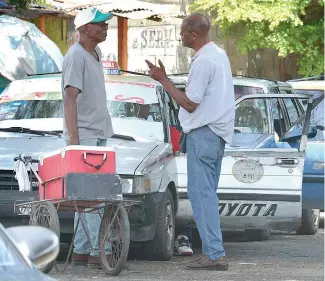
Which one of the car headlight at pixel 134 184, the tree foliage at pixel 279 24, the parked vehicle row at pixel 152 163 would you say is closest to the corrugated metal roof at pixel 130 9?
the tree foliage at pixel 279 24

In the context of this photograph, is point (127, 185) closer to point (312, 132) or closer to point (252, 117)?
point (252, 117)

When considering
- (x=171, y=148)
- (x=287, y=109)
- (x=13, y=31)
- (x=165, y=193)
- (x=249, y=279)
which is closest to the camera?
(x=249, y=279)

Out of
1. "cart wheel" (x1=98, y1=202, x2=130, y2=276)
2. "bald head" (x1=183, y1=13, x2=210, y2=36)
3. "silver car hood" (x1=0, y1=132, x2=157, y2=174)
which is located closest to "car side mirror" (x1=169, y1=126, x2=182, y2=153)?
"silver car hood" (x1=0, y1=132, x2=157, y2=174)

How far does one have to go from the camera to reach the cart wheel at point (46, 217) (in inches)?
330

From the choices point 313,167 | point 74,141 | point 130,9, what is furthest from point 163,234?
point 130,9

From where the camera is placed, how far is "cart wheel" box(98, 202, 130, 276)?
8.63m

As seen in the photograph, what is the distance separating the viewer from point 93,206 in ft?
28.7

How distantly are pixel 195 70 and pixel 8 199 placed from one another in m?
1.78

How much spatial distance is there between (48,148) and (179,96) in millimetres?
1307

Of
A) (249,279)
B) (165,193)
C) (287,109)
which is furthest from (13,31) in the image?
(249,279)

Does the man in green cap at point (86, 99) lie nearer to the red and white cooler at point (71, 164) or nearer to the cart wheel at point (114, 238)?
the cart wheel at point (114, 238)

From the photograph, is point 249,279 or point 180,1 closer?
point 249,279

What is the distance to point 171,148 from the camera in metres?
10.4

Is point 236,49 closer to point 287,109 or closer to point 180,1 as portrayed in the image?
point 180,1
